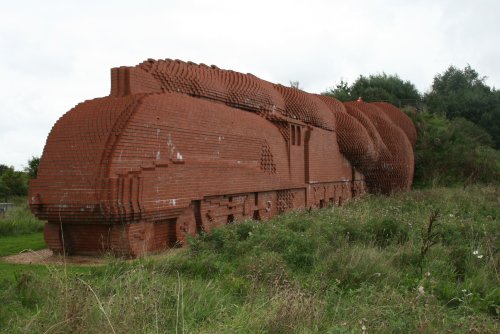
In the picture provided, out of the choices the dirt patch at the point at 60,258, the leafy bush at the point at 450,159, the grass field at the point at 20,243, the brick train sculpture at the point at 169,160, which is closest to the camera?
the dirt patch at the point at 60,258

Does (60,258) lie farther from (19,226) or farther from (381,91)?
(381,91)

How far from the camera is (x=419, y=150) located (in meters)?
19.1

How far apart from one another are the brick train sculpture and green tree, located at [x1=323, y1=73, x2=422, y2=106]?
12716 mm

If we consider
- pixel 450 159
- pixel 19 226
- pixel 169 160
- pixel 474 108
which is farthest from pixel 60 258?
pixel 474 108

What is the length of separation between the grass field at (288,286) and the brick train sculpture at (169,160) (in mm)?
950

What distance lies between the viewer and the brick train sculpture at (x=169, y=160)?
673 centimetres

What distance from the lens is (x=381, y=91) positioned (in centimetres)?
2470

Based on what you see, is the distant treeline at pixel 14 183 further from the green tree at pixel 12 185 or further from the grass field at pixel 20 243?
the grass field at pixel 20 243

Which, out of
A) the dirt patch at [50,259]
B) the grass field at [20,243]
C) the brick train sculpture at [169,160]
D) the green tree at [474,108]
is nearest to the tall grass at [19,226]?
the grass field at [20,243]

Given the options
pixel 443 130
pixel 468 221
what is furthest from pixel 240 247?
pixel 443 130

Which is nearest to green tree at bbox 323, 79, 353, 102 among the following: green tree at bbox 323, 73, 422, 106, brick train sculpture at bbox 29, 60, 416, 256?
green tree at bbox 323, 73, 422, 106

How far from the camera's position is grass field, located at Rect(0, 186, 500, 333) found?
3.44 meters

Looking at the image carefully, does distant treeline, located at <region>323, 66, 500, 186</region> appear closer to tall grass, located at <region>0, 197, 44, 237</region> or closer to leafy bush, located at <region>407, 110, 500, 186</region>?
leafy bush, located at <region>407, 110, 500, 186</region>

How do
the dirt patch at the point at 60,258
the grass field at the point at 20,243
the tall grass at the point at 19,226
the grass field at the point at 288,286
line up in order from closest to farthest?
the grass field at the point at 288,286 < the dirt patch at the point at 60,258 < the grass field at the point at 20,243 < the tall grass at the point at 19,226
